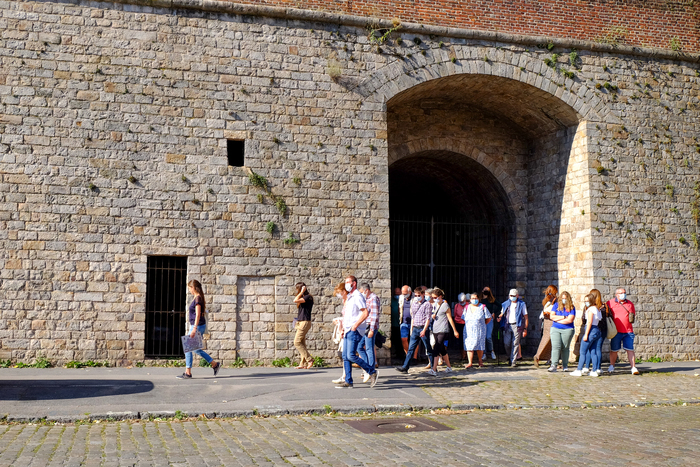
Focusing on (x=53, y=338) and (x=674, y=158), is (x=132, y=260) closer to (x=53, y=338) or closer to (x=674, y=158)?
(x=53, y=338)

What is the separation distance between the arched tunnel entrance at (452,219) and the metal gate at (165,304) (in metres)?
5.27

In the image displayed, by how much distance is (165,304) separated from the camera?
13625mm

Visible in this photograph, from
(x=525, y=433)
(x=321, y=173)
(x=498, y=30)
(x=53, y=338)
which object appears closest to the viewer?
(x=525, y=433)

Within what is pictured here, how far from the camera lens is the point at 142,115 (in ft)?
44.3

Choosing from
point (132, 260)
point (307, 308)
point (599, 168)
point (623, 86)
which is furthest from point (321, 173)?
point (623, 86)

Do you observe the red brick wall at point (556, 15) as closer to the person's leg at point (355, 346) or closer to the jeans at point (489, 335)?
the jeans at point (489, 335)

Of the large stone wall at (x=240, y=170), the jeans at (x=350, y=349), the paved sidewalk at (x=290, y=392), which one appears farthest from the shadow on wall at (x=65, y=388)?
the jeans at (x=350, y=349)

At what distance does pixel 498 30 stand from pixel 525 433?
9.94m

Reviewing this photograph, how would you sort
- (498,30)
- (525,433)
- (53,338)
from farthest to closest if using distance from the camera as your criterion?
(498,30)
(53,338)
(525,433)

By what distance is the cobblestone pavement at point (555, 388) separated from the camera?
33.6 ft

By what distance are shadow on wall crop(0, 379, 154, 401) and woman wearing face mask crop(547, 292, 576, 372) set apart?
720 centimetres

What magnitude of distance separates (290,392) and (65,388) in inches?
125

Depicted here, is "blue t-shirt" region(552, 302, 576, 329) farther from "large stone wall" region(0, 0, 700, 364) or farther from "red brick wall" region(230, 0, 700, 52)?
"red brick wall" region(230, 0, 700, 52)

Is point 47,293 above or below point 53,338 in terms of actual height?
above
